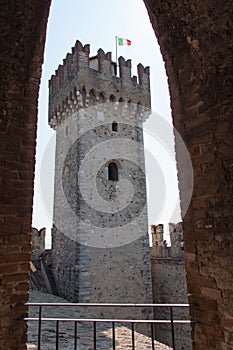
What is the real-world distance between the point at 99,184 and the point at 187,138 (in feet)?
32.1

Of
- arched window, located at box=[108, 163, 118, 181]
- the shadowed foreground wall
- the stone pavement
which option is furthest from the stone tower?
the shadowed foreground wall

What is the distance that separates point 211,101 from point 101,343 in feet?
18.1

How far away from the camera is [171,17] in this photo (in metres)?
2.98

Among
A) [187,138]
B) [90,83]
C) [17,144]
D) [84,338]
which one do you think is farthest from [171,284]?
[17,144]

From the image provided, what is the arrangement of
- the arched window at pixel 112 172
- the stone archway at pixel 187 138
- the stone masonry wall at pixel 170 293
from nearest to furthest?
the stone archway at pixel 187 138 < the stone masonry wall at pixel 170 293 < the arched window at pixel 112 172

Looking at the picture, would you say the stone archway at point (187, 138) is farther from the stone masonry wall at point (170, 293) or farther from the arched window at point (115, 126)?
the arched window at point (115, 126)

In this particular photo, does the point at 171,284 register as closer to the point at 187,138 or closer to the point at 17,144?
the point at 187,138

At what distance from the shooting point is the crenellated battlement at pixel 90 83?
12.9 metres

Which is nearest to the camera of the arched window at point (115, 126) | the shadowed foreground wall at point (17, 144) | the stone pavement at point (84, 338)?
the shadowed foreground wall at point (17, 144)

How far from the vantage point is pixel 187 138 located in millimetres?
2693

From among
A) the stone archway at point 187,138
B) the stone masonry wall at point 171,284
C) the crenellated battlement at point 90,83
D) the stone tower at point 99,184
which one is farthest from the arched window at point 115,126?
the stone archway at point 187,138

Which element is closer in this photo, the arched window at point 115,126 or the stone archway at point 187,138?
the stone archway at point 187,138

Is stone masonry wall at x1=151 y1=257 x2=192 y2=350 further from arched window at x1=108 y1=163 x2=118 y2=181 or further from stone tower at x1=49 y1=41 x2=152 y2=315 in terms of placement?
arched window at x1=108 y1=163 x2=118 y2=181

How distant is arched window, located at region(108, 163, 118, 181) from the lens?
1326cm
